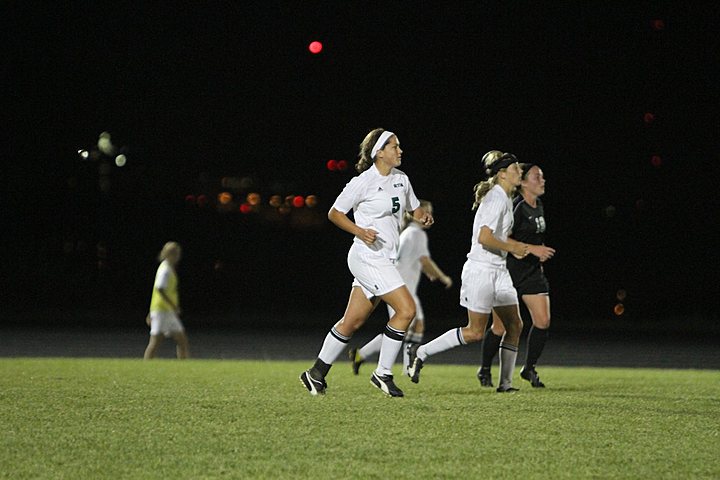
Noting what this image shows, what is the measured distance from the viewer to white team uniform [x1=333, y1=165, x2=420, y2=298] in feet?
30.9

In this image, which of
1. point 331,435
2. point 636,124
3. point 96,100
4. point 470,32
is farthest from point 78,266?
point 331,435

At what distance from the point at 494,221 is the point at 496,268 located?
591 millimetres

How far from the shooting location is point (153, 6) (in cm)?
3144

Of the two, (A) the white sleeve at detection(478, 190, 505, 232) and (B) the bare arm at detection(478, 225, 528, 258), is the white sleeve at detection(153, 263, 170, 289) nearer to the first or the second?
(A) the white sleeve at detection(478, 190, 505, 232)

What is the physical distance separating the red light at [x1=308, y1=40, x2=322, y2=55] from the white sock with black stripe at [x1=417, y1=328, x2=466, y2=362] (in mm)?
21657

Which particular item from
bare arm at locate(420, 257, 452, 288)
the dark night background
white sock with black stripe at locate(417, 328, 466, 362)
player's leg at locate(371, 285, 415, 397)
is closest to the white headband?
player's leg at locate(371, 285, 415, 397)

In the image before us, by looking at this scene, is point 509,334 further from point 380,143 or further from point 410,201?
point 380,143

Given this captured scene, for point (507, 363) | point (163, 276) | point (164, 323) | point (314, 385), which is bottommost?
point (314, 385)

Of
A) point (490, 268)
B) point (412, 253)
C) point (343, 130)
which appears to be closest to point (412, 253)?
point (412, 253)

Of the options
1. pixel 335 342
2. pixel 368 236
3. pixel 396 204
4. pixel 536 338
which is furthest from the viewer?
pixel 536 338

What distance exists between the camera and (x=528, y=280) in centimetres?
1073

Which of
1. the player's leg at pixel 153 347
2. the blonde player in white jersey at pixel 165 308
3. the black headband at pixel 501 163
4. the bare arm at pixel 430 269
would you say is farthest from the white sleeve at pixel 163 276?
the black headband at pixel 501 163

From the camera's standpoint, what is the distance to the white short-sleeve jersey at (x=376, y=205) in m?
9.48

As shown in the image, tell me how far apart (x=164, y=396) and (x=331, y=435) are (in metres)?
2.82
